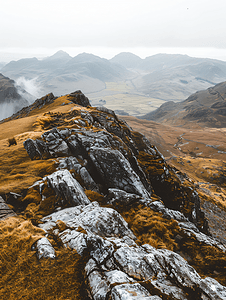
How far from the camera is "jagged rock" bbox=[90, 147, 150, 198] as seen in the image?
15789 mm

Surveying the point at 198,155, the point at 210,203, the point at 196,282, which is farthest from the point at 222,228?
the point at 198,155

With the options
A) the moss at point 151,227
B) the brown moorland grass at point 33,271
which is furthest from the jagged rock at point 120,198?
the brown moorland grass at point 33,271

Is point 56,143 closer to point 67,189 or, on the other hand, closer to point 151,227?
point 67,189

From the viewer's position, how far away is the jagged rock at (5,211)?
30.4 feet

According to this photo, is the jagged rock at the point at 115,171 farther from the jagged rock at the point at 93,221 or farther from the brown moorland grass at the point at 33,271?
the brown moorland grass at the point at 33,271

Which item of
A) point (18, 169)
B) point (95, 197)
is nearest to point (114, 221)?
point (95, 197)

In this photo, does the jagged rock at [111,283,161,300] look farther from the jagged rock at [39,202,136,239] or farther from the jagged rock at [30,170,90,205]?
the jagged rock at [30,170,90,205]

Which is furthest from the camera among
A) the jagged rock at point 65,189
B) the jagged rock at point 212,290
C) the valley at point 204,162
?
the valley at point 204,162

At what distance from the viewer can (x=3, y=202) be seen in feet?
33.2

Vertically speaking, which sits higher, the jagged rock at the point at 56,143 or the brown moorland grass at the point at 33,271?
the jagged rock at the point at 56,143

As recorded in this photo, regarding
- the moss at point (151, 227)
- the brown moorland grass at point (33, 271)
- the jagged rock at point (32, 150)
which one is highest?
the jagged rock at point (32, 150)

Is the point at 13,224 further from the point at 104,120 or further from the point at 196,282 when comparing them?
the point at 104,120

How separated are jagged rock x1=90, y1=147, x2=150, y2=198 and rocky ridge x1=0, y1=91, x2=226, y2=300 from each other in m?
0.11

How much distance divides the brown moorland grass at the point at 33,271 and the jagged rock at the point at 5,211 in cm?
137
